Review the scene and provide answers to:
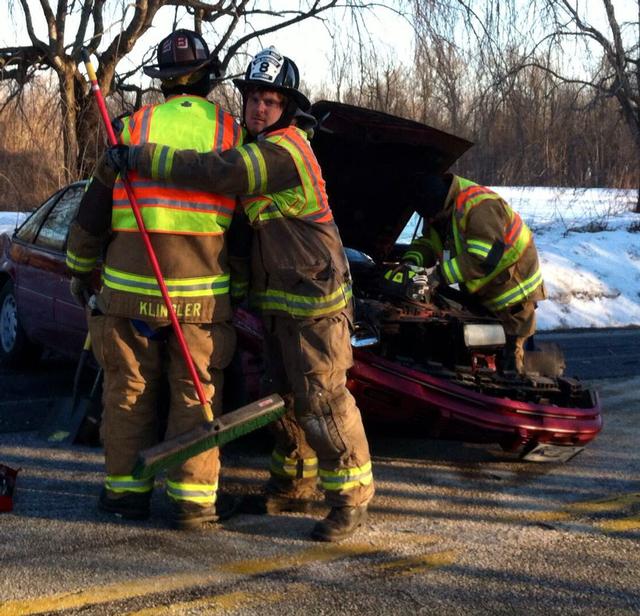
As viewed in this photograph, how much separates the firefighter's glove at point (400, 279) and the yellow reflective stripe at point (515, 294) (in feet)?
1.65

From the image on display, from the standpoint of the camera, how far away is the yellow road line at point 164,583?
3.39 m

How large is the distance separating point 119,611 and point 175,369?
119 cm

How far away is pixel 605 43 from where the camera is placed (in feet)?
59.2

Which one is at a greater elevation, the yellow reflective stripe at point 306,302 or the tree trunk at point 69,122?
the tree trunk at point 69,122

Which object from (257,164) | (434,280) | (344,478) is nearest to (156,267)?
(257,164)

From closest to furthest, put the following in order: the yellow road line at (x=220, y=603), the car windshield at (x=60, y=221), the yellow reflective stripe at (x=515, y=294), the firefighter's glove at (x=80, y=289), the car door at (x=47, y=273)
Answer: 1. the yellow road line at (x=220, y=603)
2. the firefighter's glove at (x=80, y=289)
3. the yellow reflective stripe at (x=515, y=294)
4. the car door at (x=47, y=273)
5. the car windshield at (x=60, y=221)

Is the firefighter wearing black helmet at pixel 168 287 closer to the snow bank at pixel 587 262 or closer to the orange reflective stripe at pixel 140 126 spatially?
the orange reflective stripe at pixel 140 126

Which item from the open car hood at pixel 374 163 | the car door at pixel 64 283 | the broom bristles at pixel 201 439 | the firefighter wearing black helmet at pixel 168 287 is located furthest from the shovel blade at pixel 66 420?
the open car hood at pixel 374 163

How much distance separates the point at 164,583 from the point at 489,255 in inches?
110

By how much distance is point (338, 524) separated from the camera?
13.7 ft

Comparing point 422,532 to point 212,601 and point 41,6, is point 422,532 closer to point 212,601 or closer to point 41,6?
point 212,601

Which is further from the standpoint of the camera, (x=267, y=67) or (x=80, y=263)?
(x=80, y=263)

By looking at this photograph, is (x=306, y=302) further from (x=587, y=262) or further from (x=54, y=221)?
(x=587, y=262)

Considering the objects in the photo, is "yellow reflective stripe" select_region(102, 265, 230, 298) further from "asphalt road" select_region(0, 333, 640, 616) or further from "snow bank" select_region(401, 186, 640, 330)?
"snow bank" select_region(401, 186, 640, 330)
